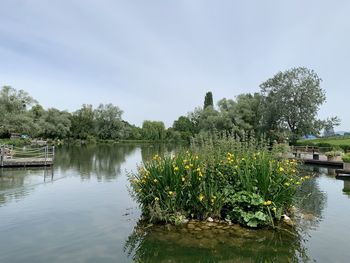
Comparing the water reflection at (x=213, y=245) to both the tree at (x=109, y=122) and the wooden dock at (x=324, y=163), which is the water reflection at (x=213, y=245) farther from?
the tree at (x=109, y=122)

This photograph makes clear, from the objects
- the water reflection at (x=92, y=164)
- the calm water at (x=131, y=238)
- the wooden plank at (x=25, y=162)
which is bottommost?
the calm water at (x=131, y=238)

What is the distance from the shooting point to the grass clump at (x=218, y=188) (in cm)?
668

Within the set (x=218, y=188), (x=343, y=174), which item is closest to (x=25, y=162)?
(x=218, y=188)

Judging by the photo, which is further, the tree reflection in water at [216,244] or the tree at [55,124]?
the tree at [55,124]

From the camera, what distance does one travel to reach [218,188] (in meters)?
7.01

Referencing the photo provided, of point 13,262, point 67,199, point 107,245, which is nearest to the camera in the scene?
point 13,262

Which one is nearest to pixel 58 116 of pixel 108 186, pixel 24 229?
pixel 108 186

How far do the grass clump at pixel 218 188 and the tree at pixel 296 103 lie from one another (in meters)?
32.5

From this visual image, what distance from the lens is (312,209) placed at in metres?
9.05

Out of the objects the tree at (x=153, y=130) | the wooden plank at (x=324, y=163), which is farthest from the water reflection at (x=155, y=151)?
the tree at (x=153, y=130)

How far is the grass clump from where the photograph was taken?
6684mm

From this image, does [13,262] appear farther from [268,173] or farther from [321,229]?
[321,229]

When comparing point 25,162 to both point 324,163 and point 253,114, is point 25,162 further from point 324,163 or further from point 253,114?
point 253,114

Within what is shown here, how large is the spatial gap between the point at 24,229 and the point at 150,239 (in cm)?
287
